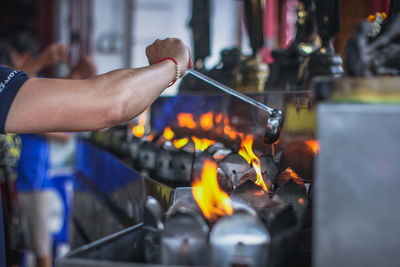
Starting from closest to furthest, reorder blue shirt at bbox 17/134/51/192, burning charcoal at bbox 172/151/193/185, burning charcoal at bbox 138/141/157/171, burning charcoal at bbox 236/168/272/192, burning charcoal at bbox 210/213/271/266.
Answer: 1. burning charcoal at bbox 210/213/271/266
2. burning charcoal at bbox 236/168/272/192
3. burning charcoal at bbox 172/151/193/185
4. burning charcoal at bbox 138/141/157/171
5. blue shirt at bbox 17/134/51/192

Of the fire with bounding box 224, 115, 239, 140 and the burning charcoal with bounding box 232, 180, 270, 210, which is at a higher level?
the fire with bounding box 224, 115, 239, 140

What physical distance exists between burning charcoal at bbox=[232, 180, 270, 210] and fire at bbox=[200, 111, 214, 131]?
1.30 meters

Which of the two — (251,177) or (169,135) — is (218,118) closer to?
(169,135)

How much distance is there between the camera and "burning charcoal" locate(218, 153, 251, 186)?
1362mm

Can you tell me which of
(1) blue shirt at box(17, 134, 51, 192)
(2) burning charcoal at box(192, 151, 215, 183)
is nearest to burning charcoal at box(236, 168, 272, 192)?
(2) burning charcoal at box(192, 151, 215, 183)

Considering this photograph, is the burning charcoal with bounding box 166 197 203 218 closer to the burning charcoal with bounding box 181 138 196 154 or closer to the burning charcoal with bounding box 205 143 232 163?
the burning charcoal with bounding box 205 143 232 163

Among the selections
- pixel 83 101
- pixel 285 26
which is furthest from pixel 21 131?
pixel 285 26

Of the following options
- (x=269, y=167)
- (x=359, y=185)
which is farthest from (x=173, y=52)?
(x=359, y=185)

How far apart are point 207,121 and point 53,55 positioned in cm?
104

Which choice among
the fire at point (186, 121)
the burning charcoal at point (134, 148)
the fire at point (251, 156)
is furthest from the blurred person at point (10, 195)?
Answer: the fire at point (251, 156)

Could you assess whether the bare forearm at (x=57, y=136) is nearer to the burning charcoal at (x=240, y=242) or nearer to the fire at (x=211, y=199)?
the fire at (x=211, y=199)

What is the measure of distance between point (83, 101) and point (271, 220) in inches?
18.9

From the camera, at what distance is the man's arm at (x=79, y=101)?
962 millimetres

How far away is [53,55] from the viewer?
2654 mm
